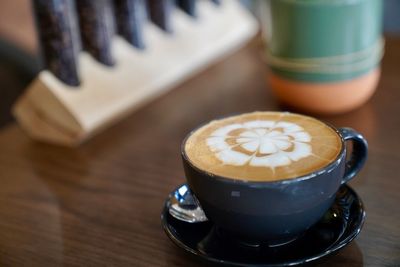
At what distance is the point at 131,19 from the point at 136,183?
11.2 inches

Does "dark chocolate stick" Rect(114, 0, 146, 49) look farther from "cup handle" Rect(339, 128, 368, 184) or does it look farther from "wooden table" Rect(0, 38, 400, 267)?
"cup handle" Rect(339, 128, 368, 184)

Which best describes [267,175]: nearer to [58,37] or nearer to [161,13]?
[58,37]

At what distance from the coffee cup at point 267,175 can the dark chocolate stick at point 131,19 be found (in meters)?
0.36

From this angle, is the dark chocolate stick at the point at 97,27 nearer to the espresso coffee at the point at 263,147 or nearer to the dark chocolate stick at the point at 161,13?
the dark chocolate stick at the point at 161,13

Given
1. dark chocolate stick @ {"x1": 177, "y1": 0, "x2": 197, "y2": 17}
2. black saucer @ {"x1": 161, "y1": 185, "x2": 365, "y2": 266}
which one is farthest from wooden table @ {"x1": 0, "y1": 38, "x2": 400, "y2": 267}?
dark chocolate stick @ {"x1": 177, "y1": 0, "x2": 197, "y2": 17}

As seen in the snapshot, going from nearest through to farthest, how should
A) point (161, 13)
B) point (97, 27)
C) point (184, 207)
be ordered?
point (184, 207) → point (97, 27) → point (161, 13)

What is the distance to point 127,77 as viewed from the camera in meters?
0.84

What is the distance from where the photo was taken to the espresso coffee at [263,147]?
1.53 feet

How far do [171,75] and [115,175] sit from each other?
0.26 meters

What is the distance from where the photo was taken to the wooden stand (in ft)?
2.48

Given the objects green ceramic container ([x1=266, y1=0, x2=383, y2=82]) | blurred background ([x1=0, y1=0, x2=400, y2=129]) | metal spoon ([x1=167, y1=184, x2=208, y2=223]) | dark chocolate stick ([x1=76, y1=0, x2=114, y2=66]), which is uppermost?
dark chocolate stick ([x1=76, y1=0, x2=114, y2=66])

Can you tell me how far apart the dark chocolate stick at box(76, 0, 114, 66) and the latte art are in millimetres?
316

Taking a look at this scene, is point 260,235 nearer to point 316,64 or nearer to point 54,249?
point 54,249

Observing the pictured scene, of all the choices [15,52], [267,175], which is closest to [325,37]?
[267,175]
